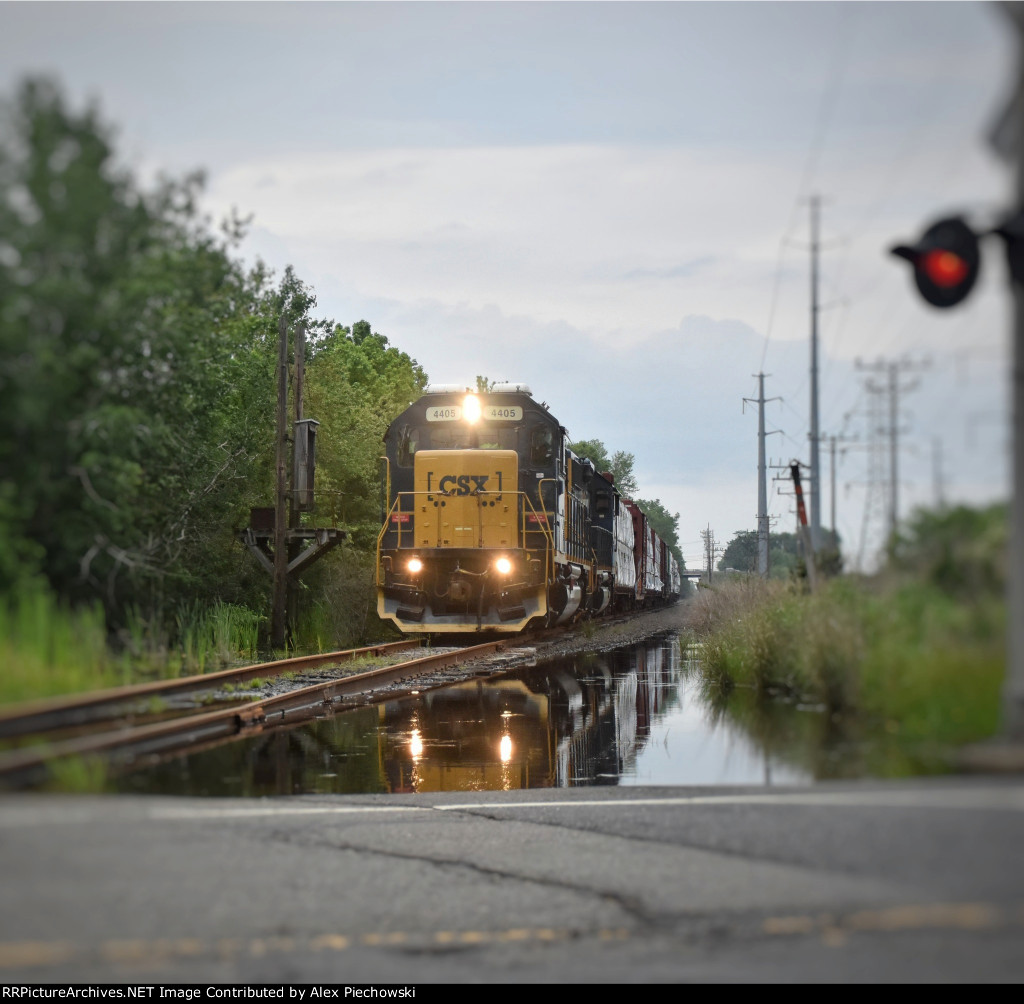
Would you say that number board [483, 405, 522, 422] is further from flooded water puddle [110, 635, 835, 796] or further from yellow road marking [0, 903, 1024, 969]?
yellow road marking [0, 903, 1024, 969]

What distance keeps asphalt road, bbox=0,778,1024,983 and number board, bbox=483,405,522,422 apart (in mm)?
16796

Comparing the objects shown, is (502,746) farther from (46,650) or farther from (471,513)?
(471,513)

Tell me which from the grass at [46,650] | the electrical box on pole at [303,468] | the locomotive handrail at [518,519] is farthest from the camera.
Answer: the locomotive handrail at [518,519]

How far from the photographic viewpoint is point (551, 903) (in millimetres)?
4906

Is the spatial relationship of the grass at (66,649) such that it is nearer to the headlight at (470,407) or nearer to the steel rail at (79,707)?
the steel rail at (79,707)

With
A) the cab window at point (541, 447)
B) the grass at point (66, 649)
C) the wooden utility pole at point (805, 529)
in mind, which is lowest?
the grass at point (66, 649)

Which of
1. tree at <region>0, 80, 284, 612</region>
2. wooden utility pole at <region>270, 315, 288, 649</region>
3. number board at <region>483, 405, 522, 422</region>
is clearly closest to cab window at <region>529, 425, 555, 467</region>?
number board at <region>483, 405, 522, 422</region>

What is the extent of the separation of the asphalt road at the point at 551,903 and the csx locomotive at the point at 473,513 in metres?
15.7

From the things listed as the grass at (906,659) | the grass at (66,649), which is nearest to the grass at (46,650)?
the grass at (66,649)

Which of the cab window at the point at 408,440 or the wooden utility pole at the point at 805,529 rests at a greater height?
the cab window at the point at 408,440

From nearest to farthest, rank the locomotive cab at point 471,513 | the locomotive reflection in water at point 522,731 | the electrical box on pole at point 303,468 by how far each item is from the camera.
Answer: the locomotive reflection in water at point 522,731 → the electrical box on pole at point 303,468 → the locomotive cab at point 471,513

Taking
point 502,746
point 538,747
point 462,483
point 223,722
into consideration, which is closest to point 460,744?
point 502,746

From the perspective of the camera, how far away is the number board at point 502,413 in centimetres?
2155

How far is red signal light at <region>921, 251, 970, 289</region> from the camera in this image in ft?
8.18
